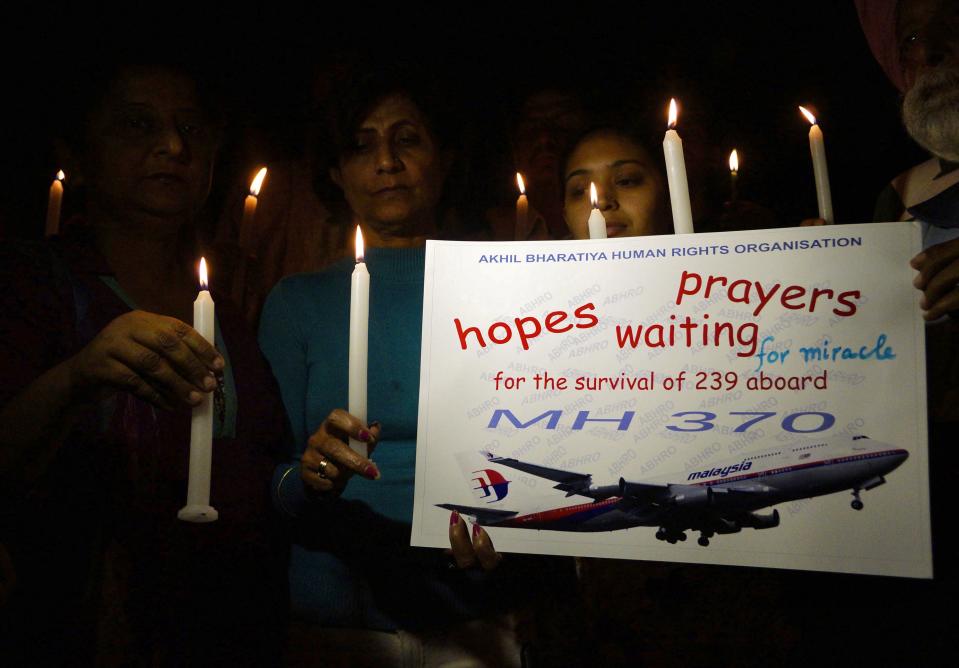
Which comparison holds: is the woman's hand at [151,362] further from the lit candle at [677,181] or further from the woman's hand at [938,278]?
the woman's hand at [938,278]

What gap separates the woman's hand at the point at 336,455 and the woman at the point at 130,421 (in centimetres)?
21

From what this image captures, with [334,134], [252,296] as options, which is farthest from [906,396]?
[252,296]

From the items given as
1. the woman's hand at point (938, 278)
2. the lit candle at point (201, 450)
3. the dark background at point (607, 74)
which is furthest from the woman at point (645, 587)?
the lit candle at point (201, 450)

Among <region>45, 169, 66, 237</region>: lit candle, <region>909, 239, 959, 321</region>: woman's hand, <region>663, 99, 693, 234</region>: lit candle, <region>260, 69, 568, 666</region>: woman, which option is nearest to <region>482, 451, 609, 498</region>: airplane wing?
<region>260, 69, 568, 666</region>: woman

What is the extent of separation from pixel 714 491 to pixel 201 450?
815 mm

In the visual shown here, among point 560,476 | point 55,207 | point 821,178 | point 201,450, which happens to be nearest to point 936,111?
point 821,178

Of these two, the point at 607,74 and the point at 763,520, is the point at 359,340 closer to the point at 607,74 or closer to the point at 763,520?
the point at 763,520

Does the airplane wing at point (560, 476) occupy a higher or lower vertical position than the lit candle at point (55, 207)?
lower

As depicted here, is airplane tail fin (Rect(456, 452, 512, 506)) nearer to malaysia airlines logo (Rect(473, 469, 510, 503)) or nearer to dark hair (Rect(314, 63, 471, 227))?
malaysia airlines logo (Rect(473, 469, 510, 503))

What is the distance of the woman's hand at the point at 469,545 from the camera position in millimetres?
1168

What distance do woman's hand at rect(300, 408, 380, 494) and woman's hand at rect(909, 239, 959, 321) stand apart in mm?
894

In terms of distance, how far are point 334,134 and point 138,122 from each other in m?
0.43

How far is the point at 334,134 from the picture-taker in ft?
5.47

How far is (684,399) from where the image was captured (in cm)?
116
